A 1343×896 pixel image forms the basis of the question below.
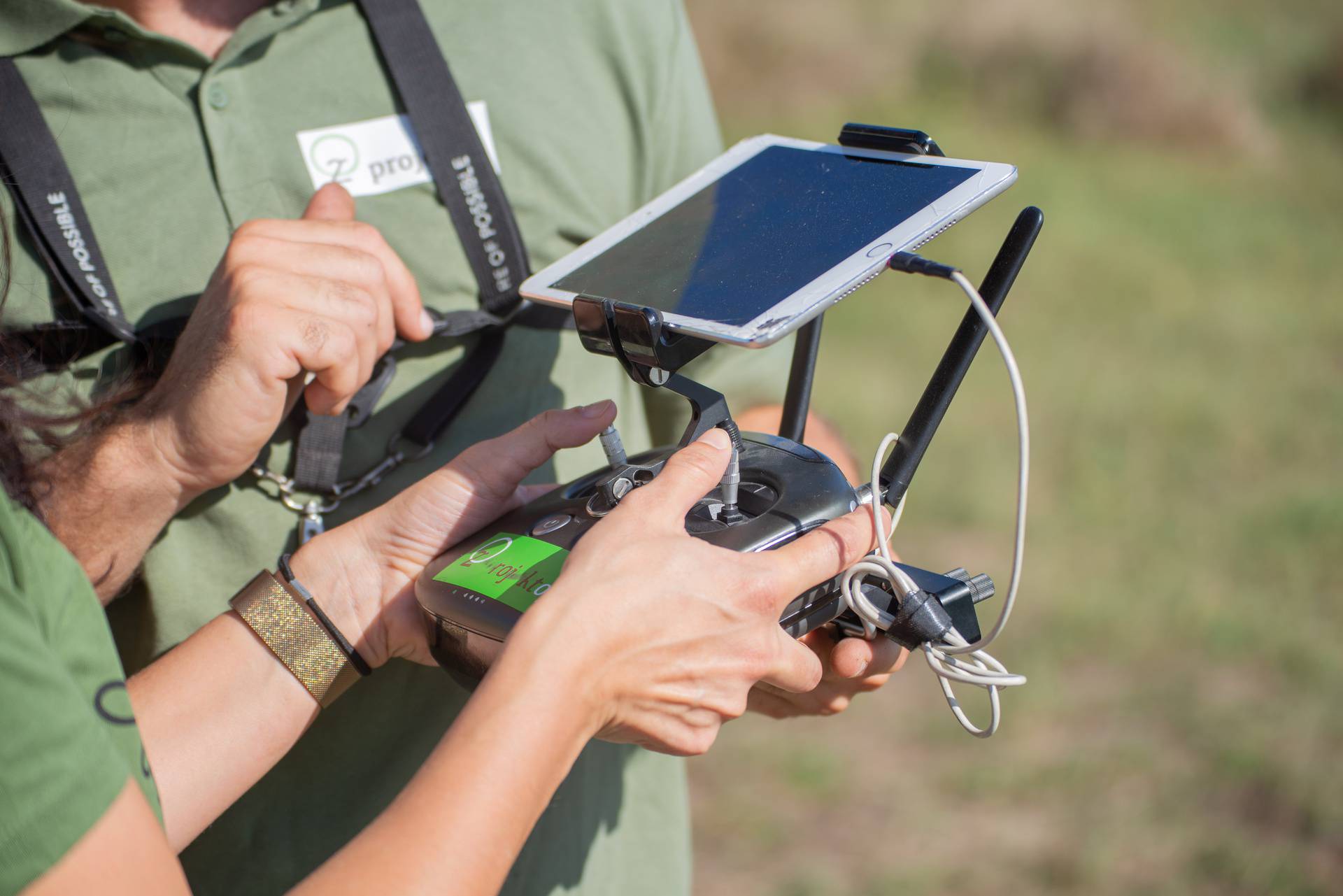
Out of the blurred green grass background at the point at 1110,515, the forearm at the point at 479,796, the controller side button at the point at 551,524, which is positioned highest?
the controller side button at the point at 551,524

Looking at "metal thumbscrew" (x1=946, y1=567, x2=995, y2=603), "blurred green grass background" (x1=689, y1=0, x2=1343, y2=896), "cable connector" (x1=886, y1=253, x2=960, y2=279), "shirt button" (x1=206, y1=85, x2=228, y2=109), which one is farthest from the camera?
"blurred green grass background" (x1=689, y1=0, x2=1343, y2=896)

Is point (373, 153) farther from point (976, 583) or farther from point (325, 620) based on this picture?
point (976, 583)

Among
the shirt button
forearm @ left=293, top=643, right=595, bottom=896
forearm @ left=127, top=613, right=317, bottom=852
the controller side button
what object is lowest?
forearm @ left=127, top=613, right=317, bottom=852

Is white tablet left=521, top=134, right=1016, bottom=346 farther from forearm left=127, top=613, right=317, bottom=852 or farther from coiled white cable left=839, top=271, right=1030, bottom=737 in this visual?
forearm left=127, top=613, right=317, bottom=852

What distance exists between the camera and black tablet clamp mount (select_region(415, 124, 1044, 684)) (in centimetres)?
109

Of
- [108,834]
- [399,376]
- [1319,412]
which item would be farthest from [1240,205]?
[108,834]

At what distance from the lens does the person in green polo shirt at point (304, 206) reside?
137 centimetres

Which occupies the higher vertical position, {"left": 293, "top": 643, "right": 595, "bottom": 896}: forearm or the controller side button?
the controller side button

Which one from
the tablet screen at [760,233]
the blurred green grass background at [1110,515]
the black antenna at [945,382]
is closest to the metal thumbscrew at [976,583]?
the black antenna at [945,382]

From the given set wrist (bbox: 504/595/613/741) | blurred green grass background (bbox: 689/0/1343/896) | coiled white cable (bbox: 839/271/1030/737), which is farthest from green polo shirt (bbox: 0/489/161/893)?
blurred green grass background (bbox: 689/0/1343/896)

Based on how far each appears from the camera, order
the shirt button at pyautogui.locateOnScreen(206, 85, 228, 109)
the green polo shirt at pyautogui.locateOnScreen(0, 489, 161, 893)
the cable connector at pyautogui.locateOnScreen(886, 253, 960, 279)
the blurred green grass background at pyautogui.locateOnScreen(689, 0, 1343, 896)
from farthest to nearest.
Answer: the blurred green grass background at pyautogui.locateOnScreen(689, 0, 1343, 896)
the shirt button at pyautogui.locateOnScreen(206, 85, 228, 109)
the cable connector at pyautogui.locateOnScreen(886, 253, 960, 279)
the green polo shirt at pyautogui.locateOnScreen(0, 489, 161, 893)

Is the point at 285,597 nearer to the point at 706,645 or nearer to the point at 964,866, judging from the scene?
the point at 706,645

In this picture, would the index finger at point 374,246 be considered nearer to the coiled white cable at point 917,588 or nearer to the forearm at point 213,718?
the forearm at point 213,718

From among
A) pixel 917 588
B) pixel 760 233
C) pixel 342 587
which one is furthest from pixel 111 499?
pixel 917 588
